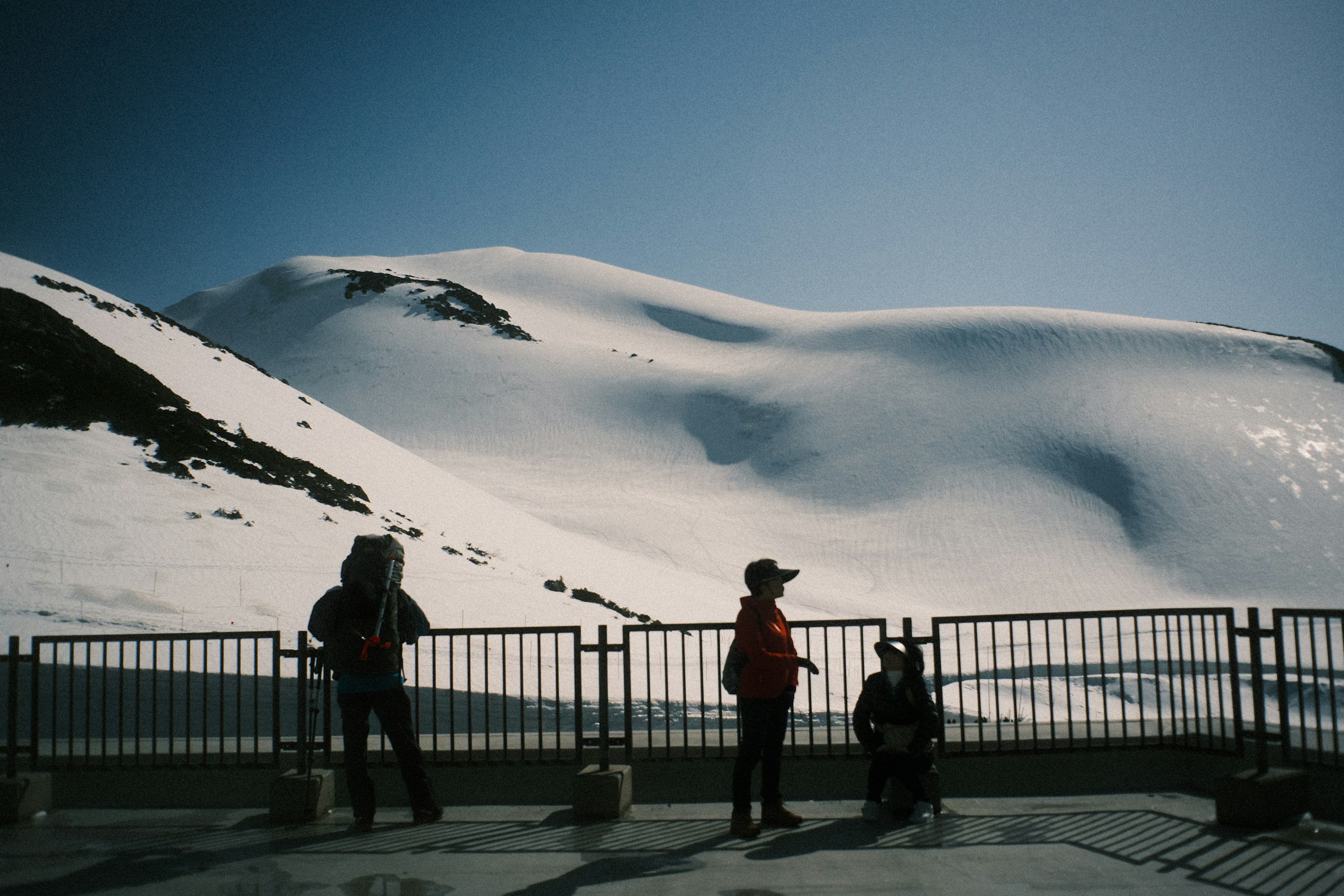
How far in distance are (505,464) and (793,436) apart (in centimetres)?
2215

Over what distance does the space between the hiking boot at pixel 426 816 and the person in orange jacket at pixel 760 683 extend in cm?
199

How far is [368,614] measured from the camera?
6.34 metres

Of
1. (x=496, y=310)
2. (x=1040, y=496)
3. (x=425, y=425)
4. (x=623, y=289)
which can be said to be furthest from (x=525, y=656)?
(x=623, y=289)

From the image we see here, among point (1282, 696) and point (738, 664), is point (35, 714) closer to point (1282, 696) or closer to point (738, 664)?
point (738, 664)

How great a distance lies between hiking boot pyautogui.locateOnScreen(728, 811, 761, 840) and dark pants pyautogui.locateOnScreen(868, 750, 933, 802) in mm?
890

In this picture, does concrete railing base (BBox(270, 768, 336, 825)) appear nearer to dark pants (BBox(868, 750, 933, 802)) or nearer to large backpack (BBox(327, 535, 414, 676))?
large backpack (BBox(327, 535, 414, 676))

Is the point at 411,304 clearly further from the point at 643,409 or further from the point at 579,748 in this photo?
the point at 579,748

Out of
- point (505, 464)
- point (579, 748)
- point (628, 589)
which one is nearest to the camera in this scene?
point (579, 748)

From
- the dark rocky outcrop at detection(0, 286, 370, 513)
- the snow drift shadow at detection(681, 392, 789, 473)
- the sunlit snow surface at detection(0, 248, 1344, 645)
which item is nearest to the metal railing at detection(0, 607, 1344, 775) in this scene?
the sunlit snow surface at detection(0, 248, 1344, 645)

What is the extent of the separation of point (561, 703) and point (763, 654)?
10.6 metres

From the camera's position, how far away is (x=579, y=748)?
701cm

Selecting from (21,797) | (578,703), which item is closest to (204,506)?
(21,797)

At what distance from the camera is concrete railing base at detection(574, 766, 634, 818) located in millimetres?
6605

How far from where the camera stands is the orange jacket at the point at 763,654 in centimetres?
610
